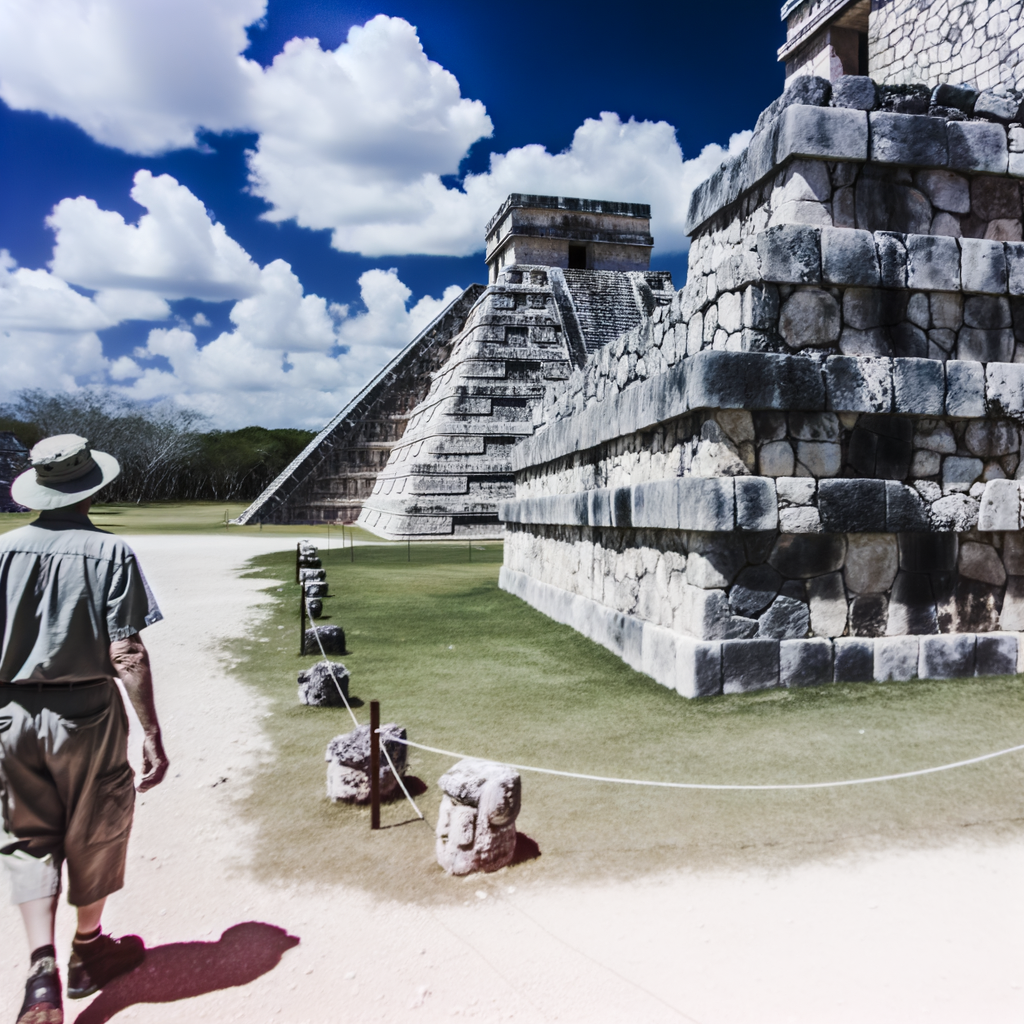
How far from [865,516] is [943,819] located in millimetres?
2304

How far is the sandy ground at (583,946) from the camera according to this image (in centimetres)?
239

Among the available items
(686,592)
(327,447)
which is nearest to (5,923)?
(686,592)

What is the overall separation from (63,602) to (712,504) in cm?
382

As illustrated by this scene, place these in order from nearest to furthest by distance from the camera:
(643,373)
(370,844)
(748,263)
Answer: (370,844) < (748,263) < (643,373)

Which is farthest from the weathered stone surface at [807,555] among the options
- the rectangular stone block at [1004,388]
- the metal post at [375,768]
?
the metal post at [375,768]

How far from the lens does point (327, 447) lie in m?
28.4

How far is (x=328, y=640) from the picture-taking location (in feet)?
23.5

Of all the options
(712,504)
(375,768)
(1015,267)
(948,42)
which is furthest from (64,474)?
(948,42)

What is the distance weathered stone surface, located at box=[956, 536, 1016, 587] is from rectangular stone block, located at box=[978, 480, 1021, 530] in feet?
0.19

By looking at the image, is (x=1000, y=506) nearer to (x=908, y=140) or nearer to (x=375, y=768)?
(x=908, y=140)

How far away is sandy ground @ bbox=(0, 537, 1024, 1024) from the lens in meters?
2.39

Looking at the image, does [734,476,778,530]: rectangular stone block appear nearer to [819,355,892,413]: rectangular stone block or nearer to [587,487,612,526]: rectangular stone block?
[819,355,892,413]: rectangular stone block

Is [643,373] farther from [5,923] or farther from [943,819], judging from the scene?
[5,923]

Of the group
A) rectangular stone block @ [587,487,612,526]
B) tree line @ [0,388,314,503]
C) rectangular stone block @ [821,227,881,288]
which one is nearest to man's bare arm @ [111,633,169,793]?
rectangular stone block @ [821,227,881,288]
